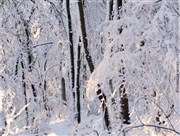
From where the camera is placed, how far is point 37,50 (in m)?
19.1

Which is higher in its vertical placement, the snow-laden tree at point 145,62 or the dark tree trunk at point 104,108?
the snow-laden tree at point 145,62

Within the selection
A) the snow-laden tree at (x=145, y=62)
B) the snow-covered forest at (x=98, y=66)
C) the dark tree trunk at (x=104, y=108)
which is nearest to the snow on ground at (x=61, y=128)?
the snow-covered forest at (x=98, y=66)

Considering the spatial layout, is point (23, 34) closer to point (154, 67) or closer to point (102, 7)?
point (102, 7)

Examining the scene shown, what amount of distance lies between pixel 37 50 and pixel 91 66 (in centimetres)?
863

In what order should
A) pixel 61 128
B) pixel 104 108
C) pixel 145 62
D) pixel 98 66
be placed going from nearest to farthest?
pixel 145 62, pixel 98 66, pixel 104 108, pixel 61 128

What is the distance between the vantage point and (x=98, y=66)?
7.89 meters

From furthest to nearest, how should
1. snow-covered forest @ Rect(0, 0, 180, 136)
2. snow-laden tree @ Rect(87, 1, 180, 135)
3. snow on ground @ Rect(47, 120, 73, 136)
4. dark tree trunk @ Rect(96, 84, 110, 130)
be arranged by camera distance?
snow on ground @ Rect(47, 120, 73, 136) → dark tree trunk @ Rect(96, 84, 110, 130) → snow-covered forest @ Rect(0, 0, 180, 136) → snow-laden tree @ Rect(87, 1, 180, 135)

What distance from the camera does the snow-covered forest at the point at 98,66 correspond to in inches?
240

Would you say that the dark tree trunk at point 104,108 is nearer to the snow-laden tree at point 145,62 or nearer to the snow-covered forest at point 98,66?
the snow-covered forest at point 98,66

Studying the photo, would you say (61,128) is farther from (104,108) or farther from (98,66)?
(98,66)

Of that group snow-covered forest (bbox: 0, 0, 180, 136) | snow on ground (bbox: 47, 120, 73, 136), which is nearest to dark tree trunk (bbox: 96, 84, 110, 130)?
snow-covered forest (bbox: 0, 0, 180, 136)

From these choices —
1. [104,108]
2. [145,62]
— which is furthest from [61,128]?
[145,62]

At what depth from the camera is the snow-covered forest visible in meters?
6.10

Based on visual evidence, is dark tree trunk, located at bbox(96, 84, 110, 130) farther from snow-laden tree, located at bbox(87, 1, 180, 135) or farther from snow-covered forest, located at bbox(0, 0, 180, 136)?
snow-laden tree, located at bbox(87, 1, 180, 135)
